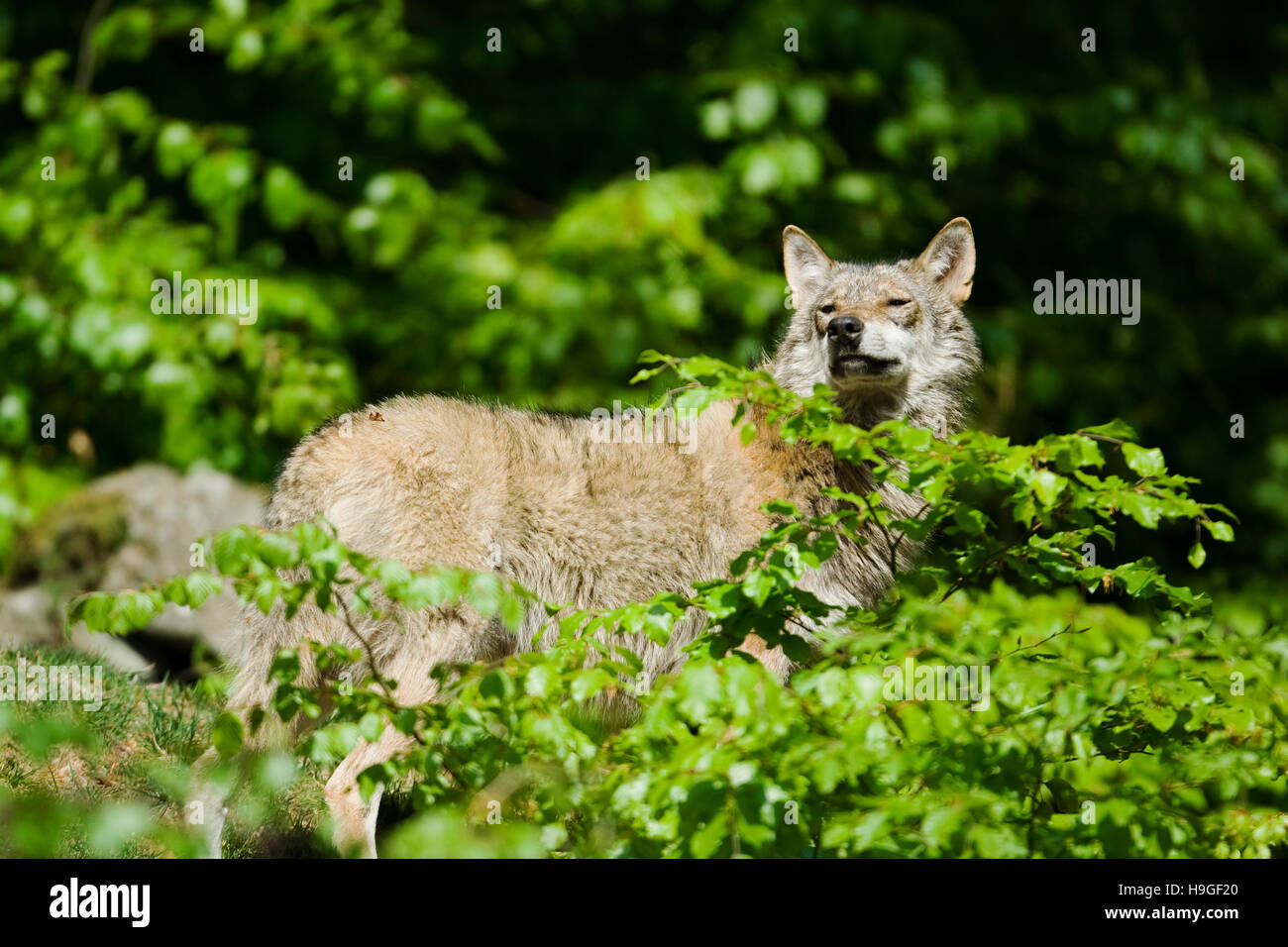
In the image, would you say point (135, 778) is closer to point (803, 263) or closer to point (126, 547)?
point (126, 547)

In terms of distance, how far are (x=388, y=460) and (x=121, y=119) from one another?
4655mm

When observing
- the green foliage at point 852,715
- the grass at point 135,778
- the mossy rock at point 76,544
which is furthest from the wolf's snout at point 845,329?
the mossy rock at point 76,544

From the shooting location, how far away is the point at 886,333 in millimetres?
5234

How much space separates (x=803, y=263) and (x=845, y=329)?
0.81 metres

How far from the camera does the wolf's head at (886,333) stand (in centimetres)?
523

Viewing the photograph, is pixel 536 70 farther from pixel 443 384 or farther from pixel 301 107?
pixel 443 384

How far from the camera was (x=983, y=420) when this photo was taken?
972 cm

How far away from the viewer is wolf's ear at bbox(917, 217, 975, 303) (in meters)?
5.61

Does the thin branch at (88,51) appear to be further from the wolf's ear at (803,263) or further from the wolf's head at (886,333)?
the wolf's head at (886,333)

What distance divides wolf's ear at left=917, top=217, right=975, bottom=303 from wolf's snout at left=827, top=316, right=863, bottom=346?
0.71 metres

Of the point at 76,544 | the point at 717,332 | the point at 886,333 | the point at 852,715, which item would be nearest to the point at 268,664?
the point at 852,715

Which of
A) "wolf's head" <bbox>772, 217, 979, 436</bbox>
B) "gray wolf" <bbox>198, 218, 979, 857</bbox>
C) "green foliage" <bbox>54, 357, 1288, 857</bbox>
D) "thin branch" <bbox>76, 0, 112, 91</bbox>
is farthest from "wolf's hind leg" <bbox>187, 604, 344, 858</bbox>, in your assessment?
"thin branch" <bbox>76, 0, 112, 91</bbox>

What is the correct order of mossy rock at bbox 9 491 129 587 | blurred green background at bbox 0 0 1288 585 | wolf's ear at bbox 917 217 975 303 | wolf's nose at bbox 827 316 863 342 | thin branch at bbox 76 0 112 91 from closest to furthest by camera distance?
wolf's nose at bbox 827 316 863 342
wolf's ear at bbox 917 217 975 303
mossy rock at bbox 9 491 129 587
blurred green background at bbox 0 0 1288 585
thin branch at bbox 76 0 112 91

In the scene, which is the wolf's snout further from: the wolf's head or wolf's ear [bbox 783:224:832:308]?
wolf's ear [bbox 783:224:832:308]
